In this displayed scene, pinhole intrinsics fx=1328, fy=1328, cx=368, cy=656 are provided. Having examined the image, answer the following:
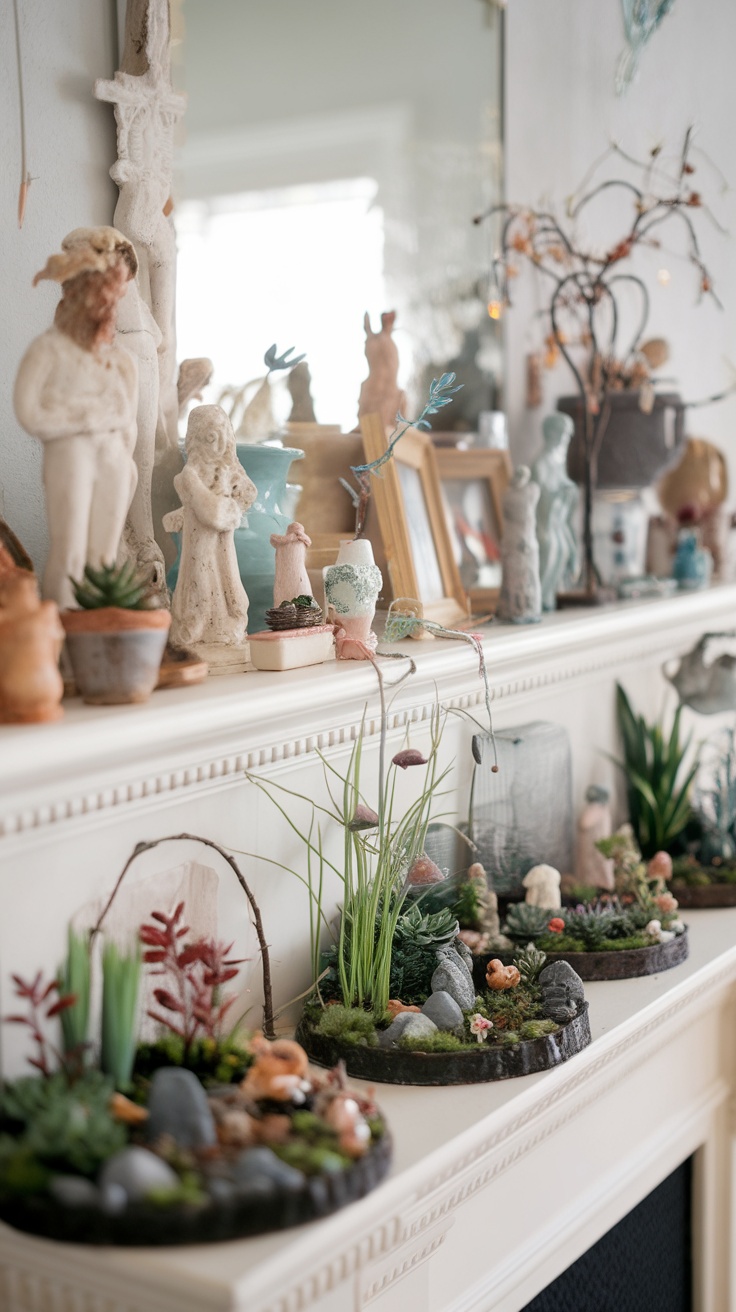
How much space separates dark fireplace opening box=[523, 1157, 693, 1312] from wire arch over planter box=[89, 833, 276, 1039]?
0.63 metres

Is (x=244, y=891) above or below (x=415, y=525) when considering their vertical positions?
below

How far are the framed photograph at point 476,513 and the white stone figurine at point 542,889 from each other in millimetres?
378

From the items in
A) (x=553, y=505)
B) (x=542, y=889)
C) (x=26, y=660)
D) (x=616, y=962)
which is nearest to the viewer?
(x=26, y=660)

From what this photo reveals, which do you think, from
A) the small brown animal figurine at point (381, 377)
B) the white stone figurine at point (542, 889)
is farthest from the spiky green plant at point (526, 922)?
the small brown animal figurine at point (381, 377)

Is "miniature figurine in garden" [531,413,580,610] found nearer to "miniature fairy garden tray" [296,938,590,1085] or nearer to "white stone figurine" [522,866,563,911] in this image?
"white stone figurine" [522,866,563,911]

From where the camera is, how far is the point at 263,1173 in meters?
0.96

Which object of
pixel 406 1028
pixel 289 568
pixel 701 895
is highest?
pixel 289 568

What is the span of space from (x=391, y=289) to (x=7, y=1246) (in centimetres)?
134

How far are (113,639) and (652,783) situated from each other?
1.33 metres

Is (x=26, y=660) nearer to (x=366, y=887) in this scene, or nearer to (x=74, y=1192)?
(x=74, y=1192)

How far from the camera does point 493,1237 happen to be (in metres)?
1.54

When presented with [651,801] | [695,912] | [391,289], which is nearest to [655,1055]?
[695,912]

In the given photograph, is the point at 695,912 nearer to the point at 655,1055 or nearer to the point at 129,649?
the point at 655,1055

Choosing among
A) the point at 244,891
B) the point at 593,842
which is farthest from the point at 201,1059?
the point at 593,842
